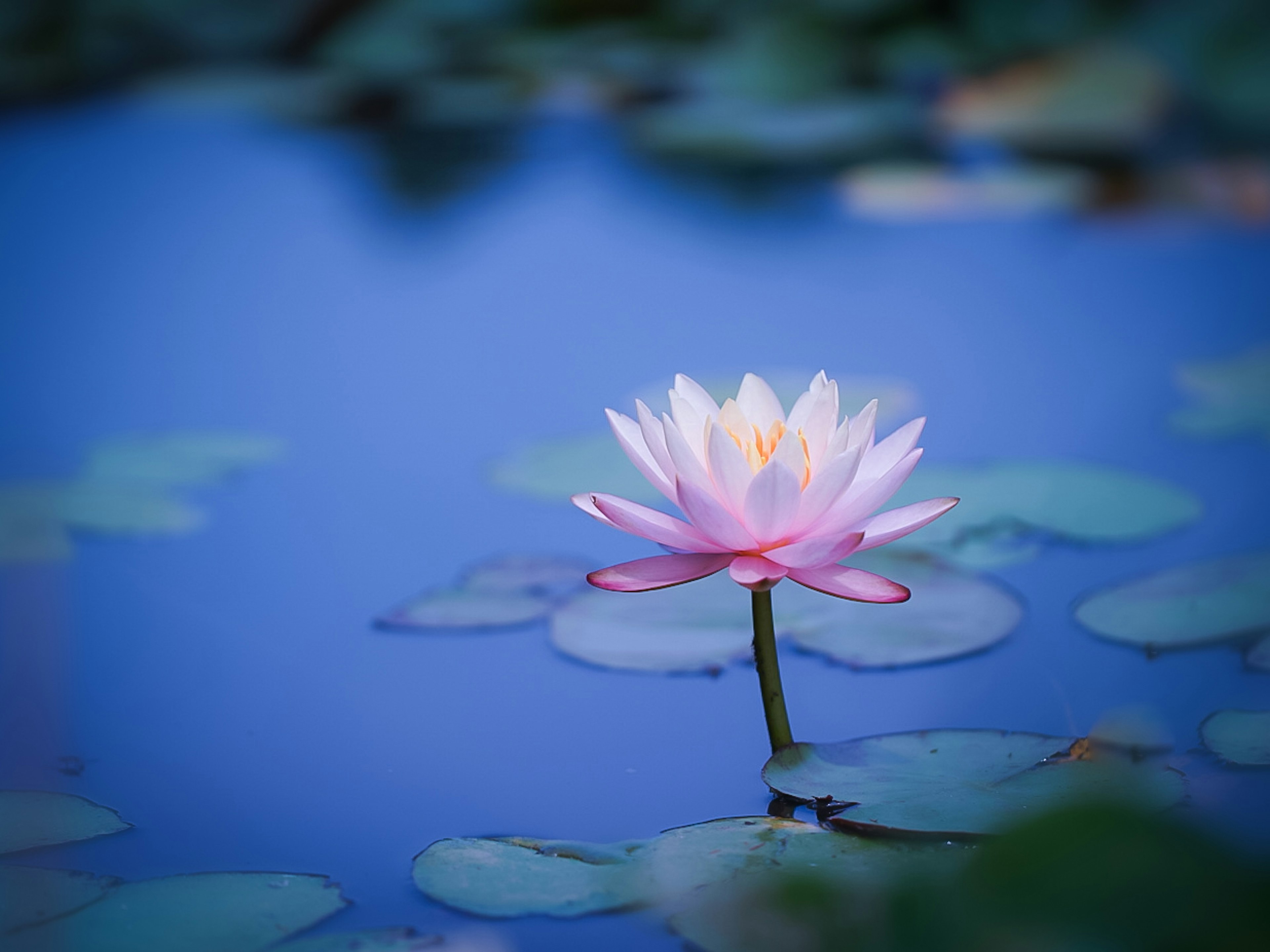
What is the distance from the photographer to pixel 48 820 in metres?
0.79

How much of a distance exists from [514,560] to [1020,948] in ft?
2.86

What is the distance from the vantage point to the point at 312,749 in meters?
0.93

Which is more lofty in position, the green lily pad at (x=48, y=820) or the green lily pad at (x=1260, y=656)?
the green lily pad at (x=1260, y=656)

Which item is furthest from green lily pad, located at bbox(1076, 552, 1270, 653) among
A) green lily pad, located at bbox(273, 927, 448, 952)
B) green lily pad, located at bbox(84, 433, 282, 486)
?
green lily pad, located at bbox(84, 433, 282, 486)

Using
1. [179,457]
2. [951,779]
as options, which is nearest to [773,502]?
[951,779]

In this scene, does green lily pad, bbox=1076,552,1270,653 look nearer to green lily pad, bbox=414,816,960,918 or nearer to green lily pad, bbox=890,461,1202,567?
green lily pad, bbox=890,461,1202,567

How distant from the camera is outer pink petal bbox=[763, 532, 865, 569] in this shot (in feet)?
2.42

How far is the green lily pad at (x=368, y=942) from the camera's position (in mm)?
646

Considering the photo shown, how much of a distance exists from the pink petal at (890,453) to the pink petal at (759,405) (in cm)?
8

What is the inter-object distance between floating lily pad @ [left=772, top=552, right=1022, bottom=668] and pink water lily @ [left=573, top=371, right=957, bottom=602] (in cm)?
24

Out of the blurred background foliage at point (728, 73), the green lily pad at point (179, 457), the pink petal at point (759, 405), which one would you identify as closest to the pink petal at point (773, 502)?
the pink petal at point (759, 405)

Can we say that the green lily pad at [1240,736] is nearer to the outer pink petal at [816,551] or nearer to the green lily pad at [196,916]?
the outer pink petal at [816,551]

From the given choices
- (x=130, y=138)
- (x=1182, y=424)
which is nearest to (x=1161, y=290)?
(x=1182, y=424)

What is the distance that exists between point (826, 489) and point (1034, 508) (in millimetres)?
658
